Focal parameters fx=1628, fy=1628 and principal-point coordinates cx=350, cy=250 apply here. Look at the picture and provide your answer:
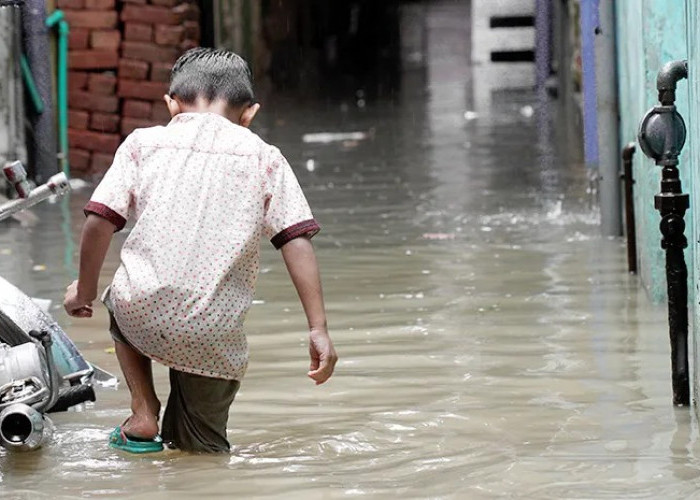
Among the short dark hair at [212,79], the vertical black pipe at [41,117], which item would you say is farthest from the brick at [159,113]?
the short dark hair at [212,79]

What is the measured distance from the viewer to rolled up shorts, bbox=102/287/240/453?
4.62m

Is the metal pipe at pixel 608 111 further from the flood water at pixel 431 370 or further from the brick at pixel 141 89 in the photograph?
the brick at pixel 141 89

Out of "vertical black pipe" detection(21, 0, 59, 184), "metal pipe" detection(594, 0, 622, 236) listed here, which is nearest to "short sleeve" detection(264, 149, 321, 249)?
"metal pipe" detection(594, 0, 622, 236)

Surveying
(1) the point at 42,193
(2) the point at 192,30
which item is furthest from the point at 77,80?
(1) the point at 42,193

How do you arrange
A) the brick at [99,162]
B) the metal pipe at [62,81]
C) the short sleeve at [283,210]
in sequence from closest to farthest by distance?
the short sleeve at [283,210], the metal pipe at [62,81], the brick at [99,162]

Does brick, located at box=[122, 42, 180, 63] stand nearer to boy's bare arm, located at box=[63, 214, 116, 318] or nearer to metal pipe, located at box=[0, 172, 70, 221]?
metal pipe, located at box=[0, 172, 70, 221]

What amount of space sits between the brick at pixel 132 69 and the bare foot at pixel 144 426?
9431 millimetres

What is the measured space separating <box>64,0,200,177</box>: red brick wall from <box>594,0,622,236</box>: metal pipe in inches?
215

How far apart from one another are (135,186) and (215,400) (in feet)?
2.14

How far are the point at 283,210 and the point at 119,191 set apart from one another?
455 millimetres

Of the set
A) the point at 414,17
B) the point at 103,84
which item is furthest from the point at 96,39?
the point at 414,17

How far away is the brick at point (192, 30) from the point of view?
15062 millimetres

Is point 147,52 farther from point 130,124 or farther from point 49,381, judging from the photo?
point 49,381

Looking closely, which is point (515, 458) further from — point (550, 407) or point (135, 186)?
point (135, 186)
